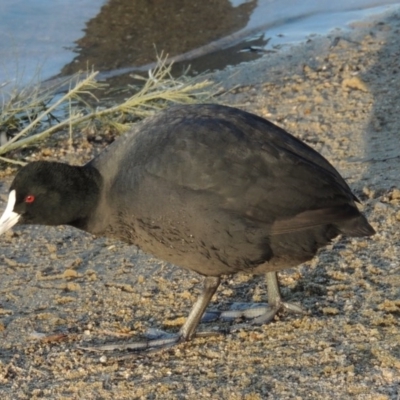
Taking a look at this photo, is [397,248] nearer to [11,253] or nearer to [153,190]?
[153,190]

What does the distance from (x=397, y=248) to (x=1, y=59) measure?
19.5ft

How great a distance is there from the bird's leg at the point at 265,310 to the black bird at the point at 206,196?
256 mm

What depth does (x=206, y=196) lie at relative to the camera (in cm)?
384

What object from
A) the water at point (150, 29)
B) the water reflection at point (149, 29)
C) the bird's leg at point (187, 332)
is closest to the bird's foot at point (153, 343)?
the bird's leg at point (187, 332)

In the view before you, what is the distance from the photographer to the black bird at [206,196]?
3.86m

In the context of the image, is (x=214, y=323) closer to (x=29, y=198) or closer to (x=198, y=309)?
(x=198, y=309)

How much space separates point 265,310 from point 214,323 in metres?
0.26

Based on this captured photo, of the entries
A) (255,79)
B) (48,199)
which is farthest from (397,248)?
(255,79)

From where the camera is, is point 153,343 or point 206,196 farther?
point 153,343

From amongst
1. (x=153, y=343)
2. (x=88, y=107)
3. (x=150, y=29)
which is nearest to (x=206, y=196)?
(x=153, y=343)

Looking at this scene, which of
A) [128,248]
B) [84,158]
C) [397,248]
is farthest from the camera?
[84,158]

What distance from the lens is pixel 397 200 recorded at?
5.29 m

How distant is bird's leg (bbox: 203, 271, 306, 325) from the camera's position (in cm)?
433

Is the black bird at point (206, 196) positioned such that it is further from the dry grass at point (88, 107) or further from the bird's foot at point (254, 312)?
the dry grass at point (88, 107)
